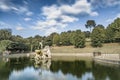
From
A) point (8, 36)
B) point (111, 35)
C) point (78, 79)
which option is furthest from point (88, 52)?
point (8, 36)

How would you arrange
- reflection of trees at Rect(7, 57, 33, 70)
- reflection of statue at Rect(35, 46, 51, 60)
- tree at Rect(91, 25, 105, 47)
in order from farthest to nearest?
tree at Rect(91, 25, 105, 47) < reflection of statue at Rect(35, 46, 51, 60) < reflection of trees at Rect(7, 57, 33, 70)

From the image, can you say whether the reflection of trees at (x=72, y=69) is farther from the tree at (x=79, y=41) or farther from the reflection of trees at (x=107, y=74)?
the tree at (x=79, y=41)

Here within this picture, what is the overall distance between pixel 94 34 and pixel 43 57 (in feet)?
110

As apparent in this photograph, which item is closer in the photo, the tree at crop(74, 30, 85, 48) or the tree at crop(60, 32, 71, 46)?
the tree at crop(74, 30, 85, 48)

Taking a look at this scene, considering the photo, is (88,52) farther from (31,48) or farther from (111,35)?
(31,48)

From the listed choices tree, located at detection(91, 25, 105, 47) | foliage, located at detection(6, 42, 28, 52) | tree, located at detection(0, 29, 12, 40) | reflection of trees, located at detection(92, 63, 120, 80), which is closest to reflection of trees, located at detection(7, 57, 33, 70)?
reflection of trees, located at detection(92, 63, 120, 80)

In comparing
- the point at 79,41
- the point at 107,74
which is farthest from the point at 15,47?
the point at 107,74

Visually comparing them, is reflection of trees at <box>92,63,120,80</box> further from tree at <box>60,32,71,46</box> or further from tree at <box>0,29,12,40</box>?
tree at <box>0,29,12,40</box>

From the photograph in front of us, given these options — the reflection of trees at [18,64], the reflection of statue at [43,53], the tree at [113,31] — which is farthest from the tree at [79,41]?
the reflection of trees at [18,64]

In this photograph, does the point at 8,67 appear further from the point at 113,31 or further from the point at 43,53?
the point at 113,31

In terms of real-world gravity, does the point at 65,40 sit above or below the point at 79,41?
above

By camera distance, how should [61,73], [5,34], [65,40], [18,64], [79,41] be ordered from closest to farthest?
[61,73], [18,64], [79,41], [65,40], [5,34]

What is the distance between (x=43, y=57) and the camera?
65312 millimetres

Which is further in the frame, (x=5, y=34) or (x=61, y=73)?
(x=5, y=34)
